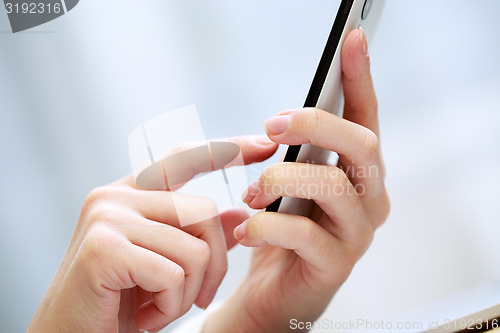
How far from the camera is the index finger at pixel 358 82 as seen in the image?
38 centimetres

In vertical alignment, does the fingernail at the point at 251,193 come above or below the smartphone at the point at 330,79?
below

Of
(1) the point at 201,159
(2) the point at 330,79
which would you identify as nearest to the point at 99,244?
(1) the point at 201,159

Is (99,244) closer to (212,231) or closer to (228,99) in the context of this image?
(212,231)

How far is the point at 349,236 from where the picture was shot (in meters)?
0.43

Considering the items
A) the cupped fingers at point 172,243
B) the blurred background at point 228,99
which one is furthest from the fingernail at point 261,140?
the blurred background at point 228,99

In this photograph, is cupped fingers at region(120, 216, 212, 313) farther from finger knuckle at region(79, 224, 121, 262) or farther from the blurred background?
the blurred background

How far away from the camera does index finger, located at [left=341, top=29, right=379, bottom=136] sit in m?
0.38

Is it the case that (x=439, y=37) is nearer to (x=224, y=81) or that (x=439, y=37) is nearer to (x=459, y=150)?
(x=459, y=150)

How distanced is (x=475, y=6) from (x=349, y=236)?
74cm

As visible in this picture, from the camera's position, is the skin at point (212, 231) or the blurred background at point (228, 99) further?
the blurred background at point (228, 99)

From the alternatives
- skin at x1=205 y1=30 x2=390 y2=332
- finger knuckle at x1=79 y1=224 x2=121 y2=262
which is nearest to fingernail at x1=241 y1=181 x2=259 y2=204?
skin at x1=205 y1=30 x2=390 y2=332

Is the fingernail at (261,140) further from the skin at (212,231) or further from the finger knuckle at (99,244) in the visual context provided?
the finger knuckle at (99,244)

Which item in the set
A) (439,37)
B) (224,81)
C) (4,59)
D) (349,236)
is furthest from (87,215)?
(439,37)

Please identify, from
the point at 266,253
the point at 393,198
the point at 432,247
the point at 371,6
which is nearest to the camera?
the point at 371,6
